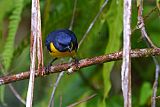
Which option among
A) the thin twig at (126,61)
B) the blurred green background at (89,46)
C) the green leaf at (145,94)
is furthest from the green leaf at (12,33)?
the thin twig at (126,61)

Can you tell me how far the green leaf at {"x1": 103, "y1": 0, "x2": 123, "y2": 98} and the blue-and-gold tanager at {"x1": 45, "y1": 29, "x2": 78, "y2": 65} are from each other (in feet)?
0.49

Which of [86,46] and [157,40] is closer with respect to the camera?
[86,46]

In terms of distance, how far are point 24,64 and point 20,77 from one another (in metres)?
0.80

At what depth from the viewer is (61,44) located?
1.96 m

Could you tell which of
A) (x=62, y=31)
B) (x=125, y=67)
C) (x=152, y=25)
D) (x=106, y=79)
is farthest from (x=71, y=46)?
(x=125, y=67)

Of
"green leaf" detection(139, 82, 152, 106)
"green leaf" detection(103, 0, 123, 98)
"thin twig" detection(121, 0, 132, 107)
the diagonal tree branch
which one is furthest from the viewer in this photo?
"green leaf" detection(139, 82, 152, 106)

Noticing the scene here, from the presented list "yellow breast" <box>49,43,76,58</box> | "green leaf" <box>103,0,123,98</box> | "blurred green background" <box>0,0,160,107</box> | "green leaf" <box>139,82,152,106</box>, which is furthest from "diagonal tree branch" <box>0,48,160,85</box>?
"green leaf" <box>139,82,152,106</box>

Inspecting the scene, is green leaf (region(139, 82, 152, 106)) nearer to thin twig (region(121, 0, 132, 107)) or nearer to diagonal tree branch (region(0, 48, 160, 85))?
diagonal tree branch (region(0, 48, 160, 85))

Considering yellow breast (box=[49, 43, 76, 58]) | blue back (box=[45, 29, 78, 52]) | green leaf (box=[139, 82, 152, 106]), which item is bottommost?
green leaf (box=[139, 82, 152, 106])

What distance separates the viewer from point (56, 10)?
7.03 ft

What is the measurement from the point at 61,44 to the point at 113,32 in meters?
0.28

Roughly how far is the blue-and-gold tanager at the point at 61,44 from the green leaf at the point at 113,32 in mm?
151

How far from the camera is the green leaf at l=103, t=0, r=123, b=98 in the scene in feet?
5.68

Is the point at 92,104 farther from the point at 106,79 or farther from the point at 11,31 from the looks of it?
the point at 11,31
